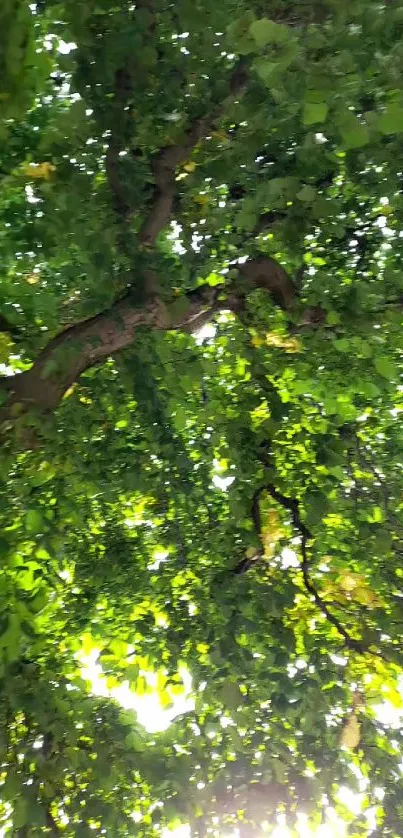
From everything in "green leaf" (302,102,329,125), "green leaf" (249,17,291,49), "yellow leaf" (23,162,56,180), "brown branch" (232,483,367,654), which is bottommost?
"brown branch" (232,483,367,654)

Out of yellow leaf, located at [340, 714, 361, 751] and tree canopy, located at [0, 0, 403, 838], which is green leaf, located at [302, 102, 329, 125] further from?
yellow leaf, located at [340, 714, 361, 751]

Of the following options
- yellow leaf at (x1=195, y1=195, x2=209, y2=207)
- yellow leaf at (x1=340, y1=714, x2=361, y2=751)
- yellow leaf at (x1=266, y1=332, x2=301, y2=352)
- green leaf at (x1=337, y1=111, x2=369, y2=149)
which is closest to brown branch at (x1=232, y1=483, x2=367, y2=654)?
yellow leaf at (x1=340, y1=714, x2=361, y2=751)

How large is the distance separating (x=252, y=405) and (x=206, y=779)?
2192 mm

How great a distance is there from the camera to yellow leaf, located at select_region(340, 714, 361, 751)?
3891mm

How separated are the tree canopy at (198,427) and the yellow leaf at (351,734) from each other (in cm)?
2

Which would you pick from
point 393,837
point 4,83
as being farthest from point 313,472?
point 4,83

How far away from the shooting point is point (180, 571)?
4590 mm

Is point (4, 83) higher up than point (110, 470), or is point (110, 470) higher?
point (4, 83)

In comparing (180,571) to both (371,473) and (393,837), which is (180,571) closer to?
(371,473)

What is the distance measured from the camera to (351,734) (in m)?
3.92

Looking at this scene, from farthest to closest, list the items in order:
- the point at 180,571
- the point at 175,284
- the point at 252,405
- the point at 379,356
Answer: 1. the point at 180,571
2. the point at 252,405
3. the point at 175,284
4. the point at 379,356

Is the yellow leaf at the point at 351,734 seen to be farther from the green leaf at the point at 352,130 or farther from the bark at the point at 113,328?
the green leaf at the point at 352,130

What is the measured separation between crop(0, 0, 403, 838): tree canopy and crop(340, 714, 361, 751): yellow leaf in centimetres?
2

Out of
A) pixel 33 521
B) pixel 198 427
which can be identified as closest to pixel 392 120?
pixel 33 521
